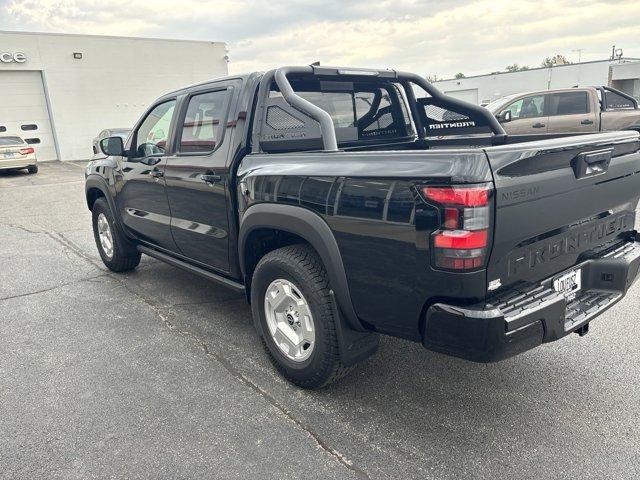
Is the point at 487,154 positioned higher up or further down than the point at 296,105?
further down

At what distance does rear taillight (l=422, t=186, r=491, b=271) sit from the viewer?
210 cm

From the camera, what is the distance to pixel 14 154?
16.9m

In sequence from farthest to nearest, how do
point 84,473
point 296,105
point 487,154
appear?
point 296,105, point 84,473, point 487,154

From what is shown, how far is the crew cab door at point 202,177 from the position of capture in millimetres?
3555

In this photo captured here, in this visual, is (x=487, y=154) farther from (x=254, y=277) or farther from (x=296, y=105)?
(x=254, y=277)

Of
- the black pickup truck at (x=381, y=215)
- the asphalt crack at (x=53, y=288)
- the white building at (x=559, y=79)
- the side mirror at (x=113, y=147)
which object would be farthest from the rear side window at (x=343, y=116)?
the white building at (x=559, y=79)

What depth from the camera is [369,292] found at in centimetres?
253

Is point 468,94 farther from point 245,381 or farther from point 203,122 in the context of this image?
point 245,381

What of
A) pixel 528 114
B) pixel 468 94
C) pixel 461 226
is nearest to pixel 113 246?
pixel 461 226

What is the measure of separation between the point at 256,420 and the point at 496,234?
1.64 m

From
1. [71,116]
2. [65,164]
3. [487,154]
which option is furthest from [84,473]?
[71,116]

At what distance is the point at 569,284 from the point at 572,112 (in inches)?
372

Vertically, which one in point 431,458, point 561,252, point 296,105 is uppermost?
point 296,105

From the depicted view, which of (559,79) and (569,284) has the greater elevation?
(559,79)
